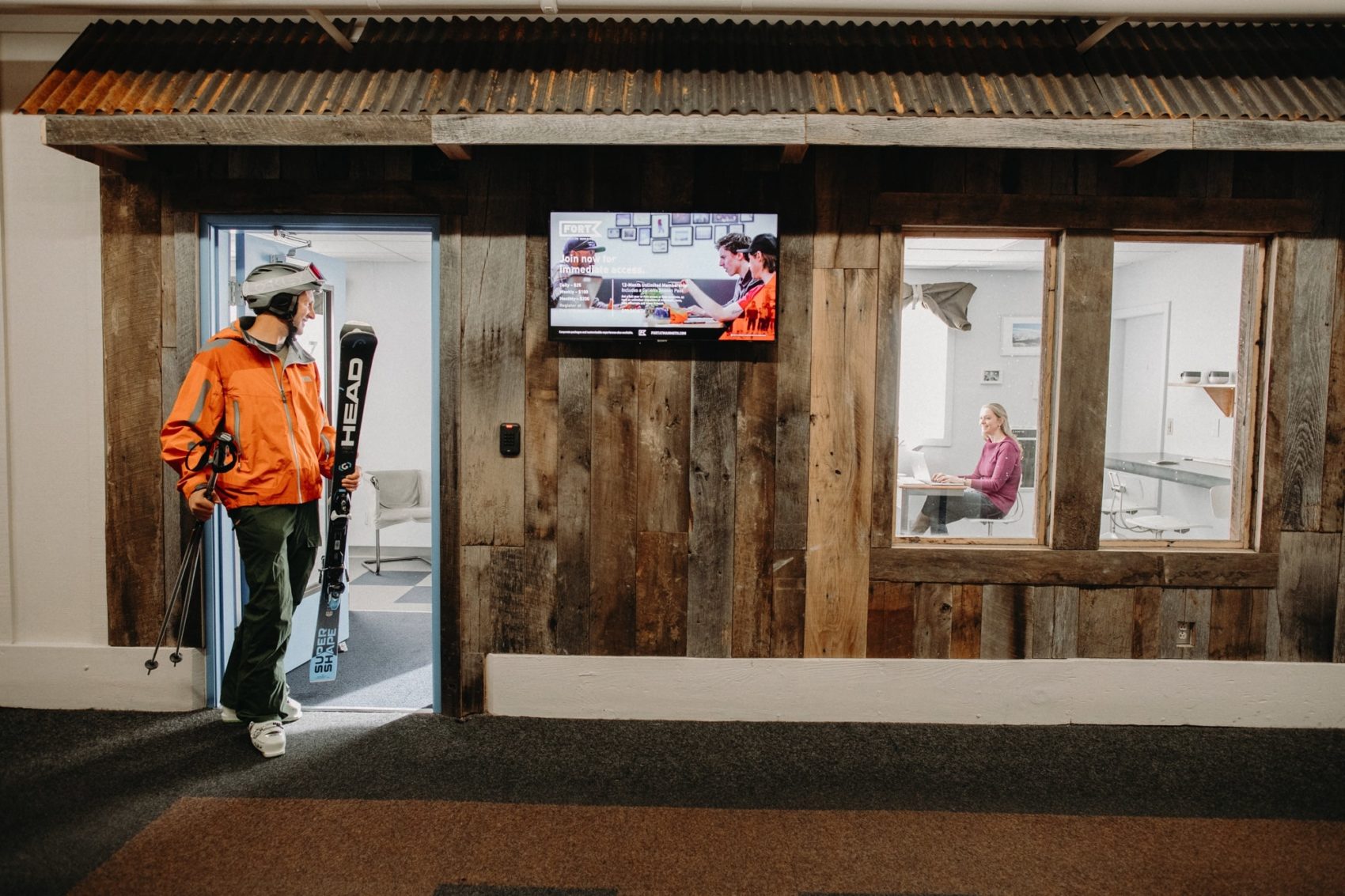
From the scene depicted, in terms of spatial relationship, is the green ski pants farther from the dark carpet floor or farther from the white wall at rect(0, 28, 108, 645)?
the white wall at rect(0, 28, 108, 645)

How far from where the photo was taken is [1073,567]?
345 centimetres

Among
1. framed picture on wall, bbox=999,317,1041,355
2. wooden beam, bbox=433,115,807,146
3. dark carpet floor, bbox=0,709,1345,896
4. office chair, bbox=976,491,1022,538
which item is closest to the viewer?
dark carpet floor, bbox=0,709,1345,896

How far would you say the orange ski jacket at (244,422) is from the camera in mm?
2957

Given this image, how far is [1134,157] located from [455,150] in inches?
113

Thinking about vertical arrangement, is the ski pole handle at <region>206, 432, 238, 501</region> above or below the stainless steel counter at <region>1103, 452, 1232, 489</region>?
above

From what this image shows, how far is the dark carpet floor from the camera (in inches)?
92.1

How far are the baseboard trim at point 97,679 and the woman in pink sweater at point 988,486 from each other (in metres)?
4.00

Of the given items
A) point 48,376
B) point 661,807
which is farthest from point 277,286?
point 661,807

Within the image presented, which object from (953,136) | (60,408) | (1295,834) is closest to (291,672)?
(60,408)

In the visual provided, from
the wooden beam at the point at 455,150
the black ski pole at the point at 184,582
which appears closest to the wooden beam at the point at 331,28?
the wooden beam at the point at 455,150

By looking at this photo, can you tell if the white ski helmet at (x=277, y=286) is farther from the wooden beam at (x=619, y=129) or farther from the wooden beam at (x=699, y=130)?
the wooden beam at (x=619, y=129)

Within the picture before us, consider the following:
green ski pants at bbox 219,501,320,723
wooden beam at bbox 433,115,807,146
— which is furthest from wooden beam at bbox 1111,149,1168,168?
green ski pants at bbox 219,501,320,723

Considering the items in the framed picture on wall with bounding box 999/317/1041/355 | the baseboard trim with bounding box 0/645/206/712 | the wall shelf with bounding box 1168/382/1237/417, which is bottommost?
the baseboard trim with bounding box 0/645/206/712

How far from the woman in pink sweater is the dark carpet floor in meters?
1.57
